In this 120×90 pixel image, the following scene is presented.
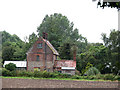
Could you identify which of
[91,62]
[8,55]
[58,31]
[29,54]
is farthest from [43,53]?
[58,31]

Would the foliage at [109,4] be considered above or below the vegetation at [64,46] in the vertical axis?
below

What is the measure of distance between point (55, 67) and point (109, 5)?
1537 inches

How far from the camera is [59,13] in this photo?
75000mm

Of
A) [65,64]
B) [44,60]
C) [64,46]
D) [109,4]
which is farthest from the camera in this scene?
[64,46]

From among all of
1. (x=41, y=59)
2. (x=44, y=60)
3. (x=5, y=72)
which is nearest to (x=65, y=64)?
(x=44, y=60)

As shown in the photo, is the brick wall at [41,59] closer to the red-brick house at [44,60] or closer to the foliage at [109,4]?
the red-brick house at [44,60]

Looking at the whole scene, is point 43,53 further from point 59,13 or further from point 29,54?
point 59,13

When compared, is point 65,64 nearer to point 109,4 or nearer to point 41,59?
point 41,59

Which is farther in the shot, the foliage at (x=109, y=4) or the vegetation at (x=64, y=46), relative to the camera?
the vegetation at (x=64, y=46)

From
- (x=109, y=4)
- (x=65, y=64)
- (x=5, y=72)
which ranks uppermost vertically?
(x=109, y=4)

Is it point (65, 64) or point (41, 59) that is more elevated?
point (41, 59)

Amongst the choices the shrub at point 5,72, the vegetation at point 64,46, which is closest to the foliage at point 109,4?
the vegetation at point 64,46

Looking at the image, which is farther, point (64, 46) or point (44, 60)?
point (64, 46)

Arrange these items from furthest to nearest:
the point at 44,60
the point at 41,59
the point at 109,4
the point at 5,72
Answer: the point at 41,59 < the point at 44,60 < the point at 5,72 < the point at 109,4
